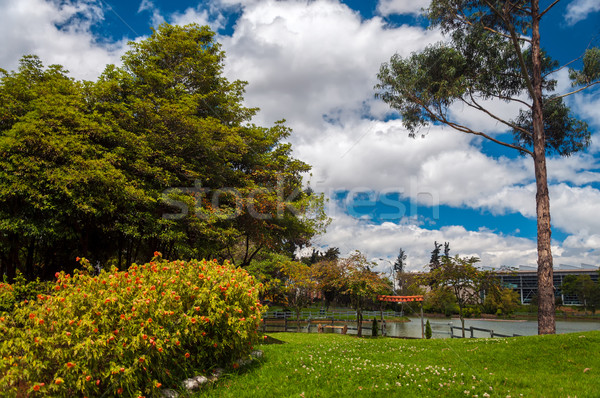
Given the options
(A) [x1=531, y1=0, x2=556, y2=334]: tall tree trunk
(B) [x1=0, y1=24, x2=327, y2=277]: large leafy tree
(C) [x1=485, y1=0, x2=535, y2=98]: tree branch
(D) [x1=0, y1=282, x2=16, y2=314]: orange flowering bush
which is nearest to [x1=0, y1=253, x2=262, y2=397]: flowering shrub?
(D) [x1=0, y1=282, x2=16, y2=314]: orange flowering bush

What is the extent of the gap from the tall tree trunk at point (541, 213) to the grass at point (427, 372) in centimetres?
409

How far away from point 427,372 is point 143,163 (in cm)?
1152

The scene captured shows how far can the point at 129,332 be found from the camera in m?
6.08

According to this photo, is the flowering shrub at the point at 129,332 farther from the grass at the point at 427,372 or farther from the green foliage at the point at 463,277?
the green foliage at the point at 463,277

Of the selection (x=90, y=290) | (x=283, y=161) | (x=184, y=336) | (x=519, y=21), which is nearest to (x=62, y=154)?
(x=90, y=290)

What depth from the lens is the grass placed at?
6.29m

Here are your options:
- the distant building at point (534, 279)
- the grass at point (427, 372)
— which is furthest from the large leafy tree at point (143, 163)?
the distant building at point (534, 279)

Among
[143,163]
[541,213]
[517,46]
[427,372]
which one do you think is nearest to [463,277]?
[541,213]

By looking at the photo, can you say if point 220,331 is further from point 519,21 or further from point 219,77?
point 519,21

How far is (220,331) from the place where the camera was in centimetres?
752

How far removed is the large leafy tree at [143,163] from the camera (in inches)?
472

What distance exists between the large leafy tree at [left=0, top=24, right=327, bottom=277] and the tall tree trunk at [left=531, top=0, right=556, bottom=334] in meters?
9.89

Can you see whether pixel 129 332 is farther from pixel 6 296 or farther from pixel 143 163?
pixel 143 163

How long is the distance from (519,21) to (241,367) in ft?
64.2
